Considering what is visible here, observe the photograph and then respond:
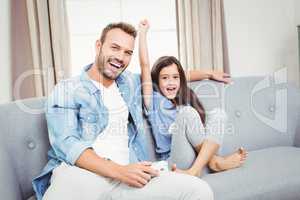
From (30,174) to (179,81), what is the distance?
2.99 feet

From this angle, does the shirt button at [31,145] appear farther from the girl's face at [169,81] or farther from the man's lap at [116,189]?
the girl's face at [169,81]

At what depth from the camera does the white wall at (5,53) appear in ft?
7.61

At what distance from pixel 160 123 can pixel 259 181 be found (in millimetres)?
565

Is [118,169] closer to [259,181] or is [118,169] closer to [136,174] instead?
[136,174]

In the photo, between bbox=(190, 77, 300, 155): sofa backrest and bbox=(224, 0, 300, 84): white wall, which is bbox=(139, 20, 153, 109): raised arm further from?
bbox=(224, 0, 300, 84): white wall

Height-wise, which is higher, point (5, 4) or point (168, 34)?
point (5, 4)

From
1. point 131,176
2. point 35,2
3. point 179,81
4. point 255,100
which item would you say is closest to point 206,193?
point 131,176

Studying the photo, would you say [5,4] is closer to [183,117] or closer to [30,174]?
[30,174]

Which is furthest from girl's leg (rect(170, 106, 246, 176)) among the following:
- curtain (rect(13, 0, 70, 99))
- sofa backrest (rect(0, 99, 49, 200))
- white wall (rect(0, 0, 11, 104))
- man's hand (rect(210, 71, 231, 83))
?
white wall (rect(0, 0, 11, 104))

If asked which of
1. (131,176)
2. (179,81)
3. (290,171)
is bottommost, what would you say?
(290,171)

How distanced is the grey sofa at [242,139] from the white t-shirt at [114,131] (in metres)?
0.23

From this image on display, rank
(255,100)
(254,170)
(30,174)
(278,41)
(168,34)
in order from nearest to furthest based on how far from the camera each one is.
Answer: (30,174) < (254,170) < (255,100) < (168,34) < (278,41)

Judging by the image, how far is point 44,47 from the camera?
95.8 inches

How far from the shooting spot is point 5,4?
2.35m
